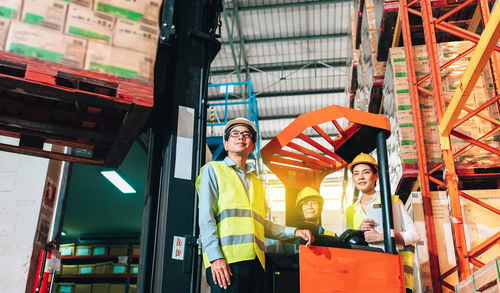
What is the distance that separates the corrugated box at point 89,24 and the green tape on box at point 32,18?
0.15m

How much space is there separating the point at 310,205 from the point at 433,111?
3271 millimetres

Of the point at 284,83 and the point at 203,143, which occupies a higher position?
the point at 284,83

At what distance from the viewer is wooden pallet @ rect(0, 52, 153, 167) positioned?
98.0 inches

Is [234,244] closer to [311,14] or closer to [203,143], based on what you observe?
[203,143]

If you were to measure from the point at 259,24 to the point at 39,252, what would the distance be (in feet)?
31.8

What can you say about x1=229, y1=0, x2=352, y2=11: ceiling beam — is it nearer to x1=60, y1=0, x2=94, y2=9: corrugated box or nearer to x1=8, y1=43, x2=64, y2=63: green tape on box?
x1=60, y1=0, x2=94, y2=9: corrugated box

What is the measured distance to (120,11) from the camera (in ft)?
9.20

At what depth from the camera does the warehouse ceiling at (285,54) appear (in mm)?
12219

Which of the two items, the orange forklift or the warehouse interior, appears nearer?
the orange forklift

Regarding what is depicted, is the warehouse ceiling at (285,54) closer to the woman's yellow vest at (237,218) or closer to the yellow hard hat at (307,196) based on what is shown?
the yellow hard hat at (307,196)

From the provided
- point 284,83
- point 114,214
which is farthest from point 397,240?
point 284,83

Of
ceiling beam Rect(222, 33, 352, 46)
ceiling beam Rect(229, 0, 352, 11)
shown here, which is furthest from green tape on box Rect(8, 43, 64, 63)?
ceiling beam Rect(222, 33, 352, 46)

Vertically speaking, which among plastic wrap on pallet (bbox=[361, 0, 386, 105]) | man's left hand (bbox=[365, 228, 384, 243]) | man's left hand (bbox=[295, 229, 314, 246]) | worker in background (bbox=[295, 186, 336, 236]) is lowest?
man's left hand (bbox=[295, 229, 314, 246])

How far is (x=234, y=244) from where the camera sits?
7.75 ft
